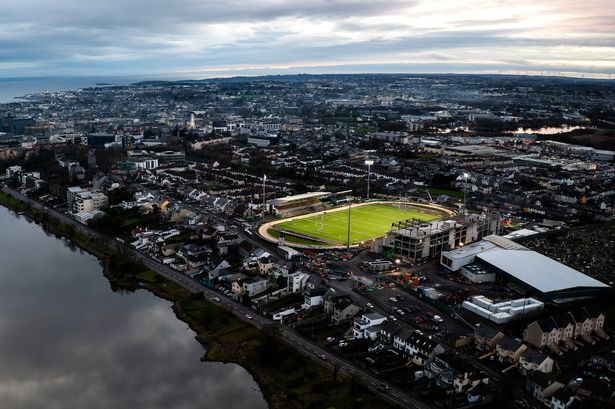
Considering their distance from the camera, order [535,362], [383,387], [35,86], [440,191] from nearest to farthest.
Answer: [383,387], [535,362], [440,191], [35,86]

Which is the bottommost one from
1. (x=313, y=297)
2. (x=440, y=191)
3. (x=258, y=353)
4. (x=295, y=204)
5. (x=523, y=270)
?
(x=440, y=191)

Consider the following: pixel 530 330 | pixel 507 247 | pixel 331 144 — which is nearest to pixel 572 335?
pixel 530 330

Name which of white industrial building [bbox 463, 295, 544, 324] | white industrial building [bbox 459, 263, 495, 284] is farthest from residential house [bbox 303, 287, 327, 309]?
white industrial building [bbox 459, 263, 495, 284]

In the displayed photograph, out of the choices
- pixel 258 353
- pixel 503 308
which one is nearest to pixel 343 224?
pixel 503 308

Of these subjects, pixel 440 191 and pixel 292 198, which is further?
pixel 440 191

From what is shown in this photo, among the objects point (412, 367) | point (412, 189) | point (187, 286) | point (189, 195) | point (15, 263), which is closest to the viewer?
point (412, 367)

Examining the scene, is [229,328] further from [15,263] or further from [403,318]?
[15,263]

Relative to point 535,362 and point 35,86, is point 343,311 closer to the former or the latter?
point 535,362
